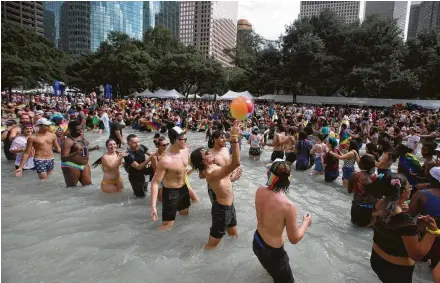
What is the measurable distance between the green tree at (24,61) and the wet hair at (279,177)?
1504 inches

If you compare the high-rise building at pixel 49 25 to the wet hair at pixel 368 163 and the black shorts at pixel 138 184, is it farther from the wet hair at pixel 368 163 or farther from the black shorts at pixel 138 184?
the wet hair at pixel 368 163

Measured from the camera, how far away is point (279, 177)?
268 centimetres

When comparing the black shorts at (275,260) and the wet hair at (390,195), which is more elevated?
the wet hair at (390,195)

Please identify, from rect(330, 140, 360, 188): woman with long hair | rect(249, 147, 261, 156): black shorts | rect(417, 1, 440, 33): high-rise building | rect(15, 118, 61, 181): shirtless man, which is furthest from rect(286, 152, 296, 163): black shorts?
rect(417, 1, 440, 33): high-rise building

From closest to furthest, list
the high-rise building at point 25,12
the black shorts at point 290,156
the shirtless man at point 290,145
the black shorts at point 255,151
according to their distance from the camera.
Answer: the shirtless man at point 290,145
the black shorts at point 290,156
the black shorts at point 255,151
the high-rise building at point 25,12

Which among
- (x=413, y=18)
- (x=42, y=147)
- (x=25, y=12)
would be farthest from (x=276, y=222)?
(x=413, y=18)

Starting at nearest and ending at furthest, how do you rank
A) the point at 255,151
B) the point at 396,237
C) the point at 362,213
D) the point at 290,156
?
the point at 396,237 → the point at 362,213 → the point at 290,156 → the point at 255,151

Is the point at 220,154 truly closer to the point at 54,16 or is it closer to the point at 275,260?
the point at 275,260

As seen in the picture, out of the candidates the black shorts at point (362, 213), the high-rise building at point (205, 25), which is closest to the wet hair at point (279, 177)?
the black shorts at point (362, 213)

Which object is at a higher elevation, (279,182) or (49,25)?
(49,25)

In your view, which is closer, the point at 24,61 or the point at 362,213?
the point at 362,213

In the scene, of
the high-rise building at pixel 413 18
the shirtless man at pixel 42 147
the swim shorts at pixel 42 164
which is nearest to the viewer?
the shirtless man at pixel 42 147

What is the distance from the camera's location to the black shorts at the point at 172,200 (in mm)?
4414

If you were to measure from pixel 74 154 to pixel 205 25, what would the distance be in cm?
14479
